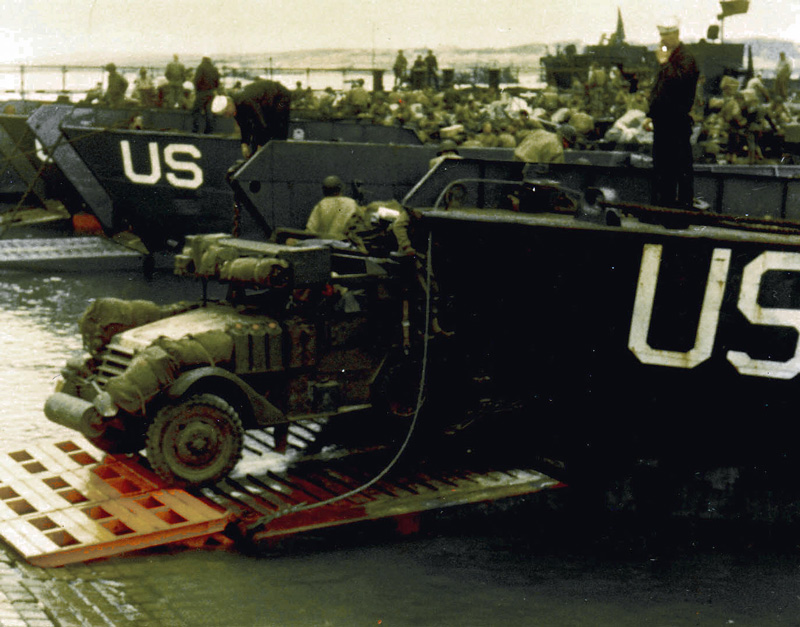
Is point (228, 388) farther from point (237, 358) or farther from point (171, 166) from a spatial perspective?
point (171, 166)

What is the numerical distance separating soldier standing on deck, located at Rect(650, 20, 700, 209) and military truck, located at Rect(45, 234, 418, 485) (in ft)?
5.77

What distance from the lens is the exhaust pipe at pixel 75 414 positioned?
5.98 metres

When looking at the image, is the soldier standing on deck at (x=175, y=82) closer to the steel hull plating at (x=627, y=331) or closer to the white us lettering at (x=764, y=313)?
the steel hull plating at (x=627, y=331)

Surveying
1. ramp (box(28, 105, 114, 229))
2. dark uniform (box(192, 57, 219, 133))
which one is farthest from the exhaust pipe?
dark uniform (box(192, 57, 219, 133))

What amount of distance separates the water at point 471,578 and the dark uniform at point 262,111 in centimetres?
695

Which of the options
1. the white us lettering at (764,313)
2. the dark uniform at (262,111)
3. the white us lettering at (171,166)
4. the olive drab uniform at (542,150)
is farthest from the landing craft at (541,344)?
the white us lettering at (171,166)

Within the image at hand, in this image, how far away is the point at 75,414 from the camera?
6.04 metres

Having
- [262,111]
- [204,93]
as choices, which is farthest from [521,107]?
[262,111]

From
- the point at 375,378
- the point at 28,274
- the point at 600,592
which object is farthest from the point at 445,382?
the point at 28,274

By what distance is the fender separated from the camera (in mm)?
5930

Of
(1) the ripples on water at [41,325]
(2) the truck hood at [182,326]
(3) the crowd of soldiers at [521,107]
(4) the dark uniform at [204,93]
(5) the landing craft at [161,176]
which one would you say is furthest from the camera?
(4) the dark uniform at [204,93]

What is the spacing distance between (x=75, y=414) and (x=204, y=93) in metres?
14.6

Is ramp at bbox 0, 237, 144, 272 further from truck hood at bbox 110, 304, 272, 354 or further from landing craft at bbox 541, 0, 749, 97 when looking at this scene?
landing craft at bbox 541, 0, 749, 97

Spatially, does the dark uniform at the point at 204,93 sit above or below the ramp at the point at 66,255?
above
